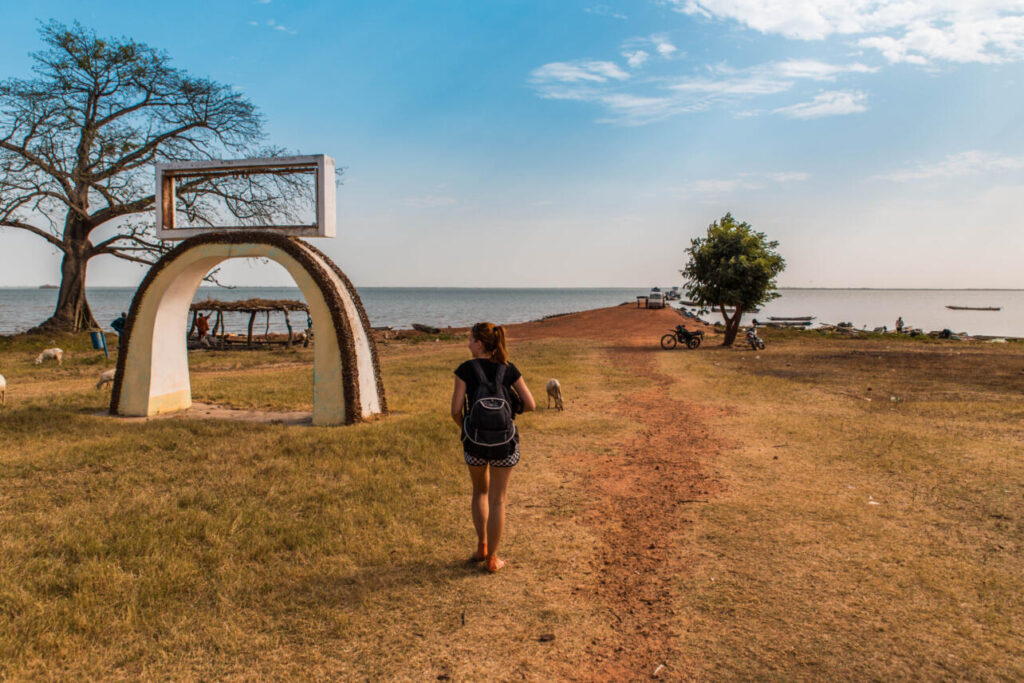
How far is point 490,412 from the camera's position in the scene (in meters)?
4.99

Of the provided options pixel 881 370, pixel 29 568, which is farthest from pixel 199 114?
pixel 881 370

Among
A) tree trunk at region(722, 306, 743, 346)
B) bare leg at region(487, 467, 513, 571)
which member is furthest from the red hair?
tree trunk at region(722, 306, 743, 346)

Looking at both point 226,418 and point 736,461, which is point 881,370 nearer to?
point 736,461

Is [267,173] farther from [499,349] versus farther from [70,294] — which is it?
[70,294]

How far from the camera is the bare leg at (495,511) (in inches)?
200

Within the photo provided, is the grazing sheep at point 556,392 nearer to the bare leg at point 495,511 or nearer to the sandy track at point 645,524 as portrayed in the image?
the sandy track at point 645,524

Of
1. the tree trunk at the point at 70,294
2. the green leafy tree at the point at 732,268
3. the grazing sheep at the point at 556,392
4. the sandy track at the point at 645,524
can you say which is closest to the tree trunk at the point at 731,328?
the green leafy tree at the point at 732,268

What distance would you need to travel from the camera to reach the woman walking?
502 cm

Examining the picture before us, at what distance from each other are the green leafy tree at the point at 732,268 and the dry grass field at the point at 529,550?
531 inches

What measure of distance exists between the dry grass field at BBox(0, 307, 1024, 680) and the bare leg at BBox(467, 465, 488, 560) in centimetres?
24

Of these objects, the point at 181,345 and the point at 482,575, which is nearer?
the point at 482,575

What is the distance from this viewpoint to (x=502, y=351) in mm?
5129

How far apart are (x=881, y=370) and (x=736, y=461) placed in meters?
12.3

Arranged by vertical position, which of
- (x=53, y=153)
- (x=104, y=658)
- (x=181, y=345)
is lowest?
(x=104, y=658)
